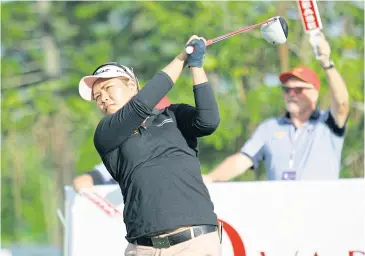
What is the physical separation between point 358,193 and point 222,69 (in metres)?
7.37

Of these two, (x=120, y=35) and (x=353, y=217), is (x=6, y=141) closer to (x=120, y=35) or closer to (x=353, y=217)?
(x=120, y=35)

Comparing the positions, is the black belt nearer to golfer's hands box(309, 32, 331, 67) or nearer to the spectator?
the spectator

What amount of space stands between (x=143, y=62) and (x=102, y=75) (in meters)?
Result: 11.5

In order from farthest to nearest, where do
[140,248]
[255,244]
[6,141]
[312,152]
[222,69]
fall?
[6,141]
[222,69]
[312,152]
[255,244]
[140,248]

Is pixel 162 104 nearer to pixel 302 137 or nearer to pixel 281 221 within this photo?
pixel 302 137

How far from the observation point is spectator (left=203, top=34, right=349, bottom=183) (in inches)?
244

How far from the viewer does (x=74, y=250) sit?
18.0 ft

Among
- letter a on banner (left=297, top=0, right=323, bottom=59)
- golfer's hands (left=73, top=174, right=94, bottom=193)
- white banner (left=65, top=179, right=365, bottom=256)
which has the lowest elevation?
white banner (left=65, top=179, right=365, bottom=256)

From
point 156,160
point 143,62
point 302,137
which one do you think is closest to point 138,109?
point 156,160

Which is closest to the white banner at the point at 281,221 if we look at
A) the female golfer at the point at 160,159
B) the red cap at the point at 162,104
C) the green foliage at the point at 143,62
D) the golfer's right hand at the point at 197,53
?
the red cap at the point at 162,104

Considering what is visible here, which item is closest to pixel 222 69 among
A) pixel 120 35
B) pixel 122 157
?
pixel 120 35

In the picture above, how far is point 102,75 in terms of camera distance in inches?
159

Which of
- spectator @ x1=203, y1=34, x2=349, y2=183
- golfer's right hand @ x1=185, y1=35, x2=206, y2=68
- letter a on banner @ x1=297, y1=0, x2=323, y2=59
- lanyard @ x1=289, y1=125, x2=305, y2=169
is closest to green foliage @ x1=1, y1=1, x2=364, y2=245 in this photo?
spectator @ x1=203, y1=34, x2=349, y2=183

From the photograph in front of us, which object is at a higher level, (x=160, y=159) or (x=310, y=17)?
(x=310, y=17)
